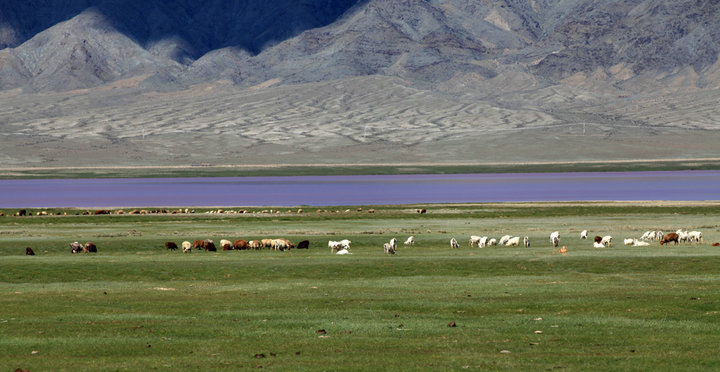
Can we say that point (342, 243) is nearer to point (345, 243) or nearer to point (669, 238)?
point (345, 243)

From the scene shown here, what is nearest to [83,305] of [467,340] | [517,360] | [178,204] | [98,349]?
[98,349]

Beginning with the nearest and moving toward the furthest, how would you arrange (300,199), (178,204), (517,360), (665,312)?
1. (517,360)
2. (665,312)
3. (178,204)
4. (300,199)

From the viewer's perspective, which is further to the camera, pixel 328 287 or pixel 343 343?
pixel 328 287

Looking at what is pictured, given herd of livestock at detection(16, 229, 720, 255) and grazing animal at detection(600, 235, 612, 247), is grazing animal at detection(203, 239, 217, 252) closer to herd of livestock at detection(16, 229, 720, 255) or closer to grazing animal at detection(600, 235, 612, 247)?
herd of livestock at detection(16, 229, 720, 255)

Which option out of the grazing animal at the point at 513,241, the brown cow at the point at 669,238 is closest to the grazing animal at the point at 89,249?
the grazing animal at the point at 513,241

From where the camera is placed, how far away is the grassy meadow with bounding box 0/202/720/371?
21.4 m

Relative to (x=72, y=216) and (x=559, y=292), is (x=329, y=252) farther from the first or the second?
(x=72, y=216)

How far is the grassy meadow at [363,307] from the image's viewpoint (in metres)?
21.4

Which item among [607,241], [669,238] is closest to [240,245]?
[607,241]

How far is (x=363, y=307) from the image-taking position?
29.3 metres

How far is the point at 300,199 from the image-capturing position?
400 feet

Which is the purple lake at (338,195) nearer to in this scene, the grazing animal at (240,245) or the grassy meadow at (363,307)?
the grazing animal at (240,245)

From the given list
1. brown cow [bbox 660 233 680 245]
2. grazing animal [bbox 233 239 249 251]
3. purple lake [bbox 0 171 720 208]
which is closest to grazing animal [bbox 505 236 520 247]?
brown cow [bbox 660 233 680 245]

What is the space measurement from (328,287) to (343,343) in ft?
40.3
